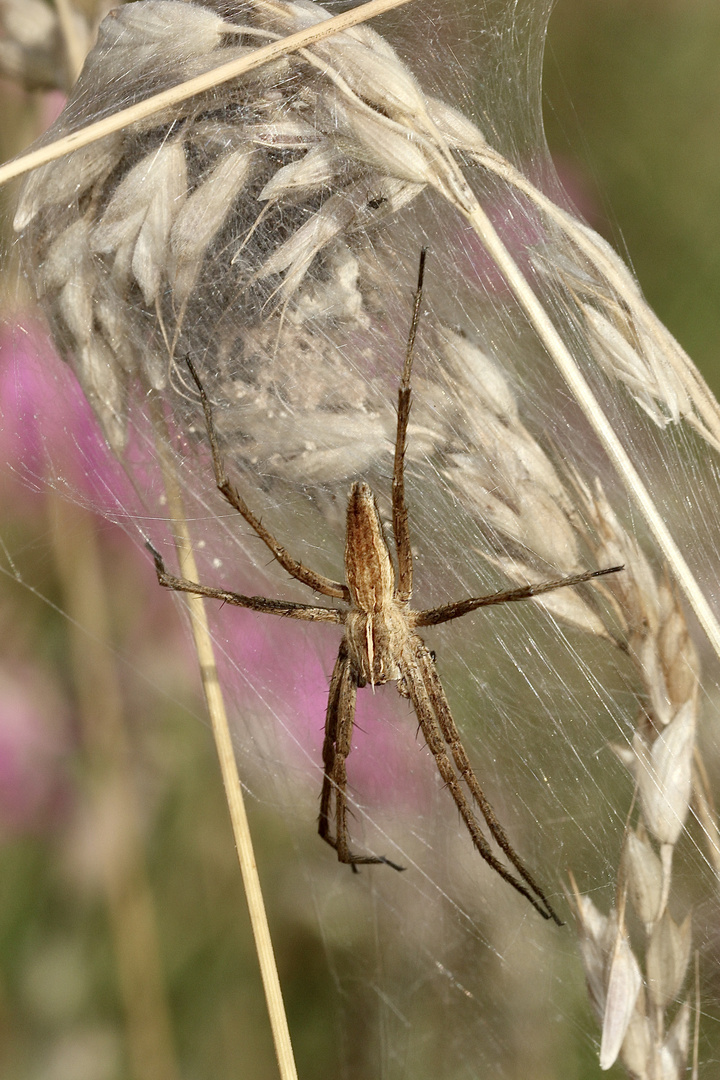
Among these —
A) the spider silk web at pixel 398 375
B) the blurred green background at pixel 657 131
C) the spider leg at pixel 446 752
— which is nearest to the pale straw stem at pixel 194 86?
the spider silk web at pixel 398 375

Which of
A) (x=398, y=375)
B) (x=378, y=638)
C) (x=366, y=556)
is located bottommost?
(x=378, y=638)

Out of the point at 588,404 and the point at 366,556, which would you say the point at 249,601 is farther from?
the point at 588,404

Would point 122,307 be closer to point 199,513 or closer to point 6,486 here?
point 199,513

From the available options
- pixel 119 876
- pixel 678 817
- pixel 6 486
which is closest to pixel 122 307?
pixel 6 486

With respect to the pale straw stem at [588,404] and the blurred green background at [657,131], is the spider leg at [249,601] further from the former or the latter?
the blurred green background at [657,131]

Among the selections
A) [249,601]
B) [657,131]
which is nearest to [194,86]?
[249,601]

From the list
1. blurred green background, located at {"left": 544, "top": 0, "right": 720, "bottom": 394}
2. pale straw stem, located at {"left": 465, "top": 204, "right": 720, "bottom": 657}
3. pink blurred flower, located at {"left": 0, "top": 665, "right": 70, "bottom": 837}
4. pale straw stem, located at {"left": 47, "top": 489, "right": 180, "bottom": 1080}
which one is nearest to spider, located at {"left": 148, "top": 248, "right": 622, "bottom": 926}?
pale straw stem, located at {"left": 465, "top": 204, "right": 720, "bottom": 657}
